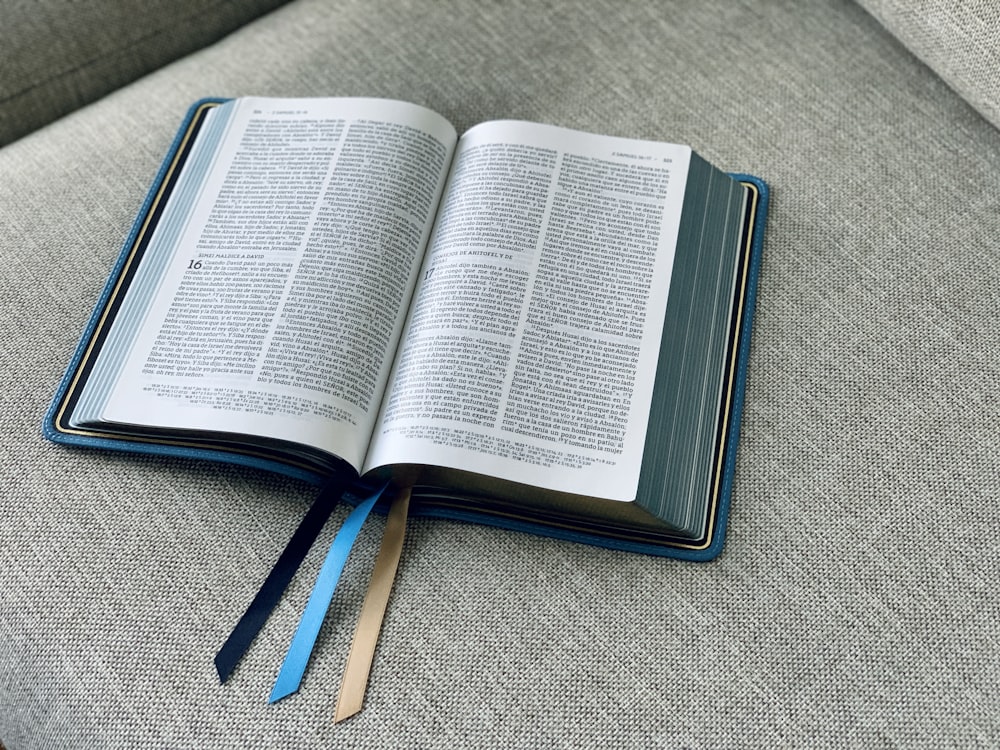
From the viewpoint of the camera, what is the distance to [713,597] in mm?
564

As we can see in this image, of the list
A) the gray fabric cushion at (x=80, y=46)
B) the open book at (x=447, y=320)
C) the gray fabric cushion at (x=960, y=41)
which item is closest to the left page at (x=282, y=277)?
the open book at (x=447, y=320)

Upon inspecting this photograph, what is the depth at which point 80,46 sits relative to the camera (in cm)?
86

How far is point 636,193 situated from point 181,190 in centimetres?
37

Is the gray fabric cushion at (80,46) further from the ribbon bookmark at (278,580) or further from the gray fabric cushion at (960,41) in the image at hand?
the gray fabric cushion at (960,41)

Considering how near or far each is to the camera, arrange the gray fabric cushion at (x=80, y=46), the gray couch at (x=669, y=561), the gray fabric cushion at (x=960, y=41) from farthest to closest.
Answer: the gray fabric cushion at (x=80, y=46) → the gray fabric cushion at (x=960, y=41) → the gray couch at (x=669, y=561)

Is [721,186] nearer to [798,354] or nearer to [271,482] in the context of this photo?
[798,354]

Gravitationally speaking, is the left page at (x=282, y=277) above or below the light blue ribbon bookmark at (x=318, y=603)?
above

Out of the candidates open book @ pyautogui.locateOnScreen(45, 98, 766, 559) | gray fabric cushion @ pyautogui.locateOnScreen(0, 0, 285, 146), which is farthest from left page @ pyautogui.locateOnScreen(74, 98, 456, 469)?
gray fabric cushion @ pyautogui.locateOnScreen(0, 0, 285, 146)

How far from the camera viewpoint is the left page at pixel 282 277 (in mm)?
591

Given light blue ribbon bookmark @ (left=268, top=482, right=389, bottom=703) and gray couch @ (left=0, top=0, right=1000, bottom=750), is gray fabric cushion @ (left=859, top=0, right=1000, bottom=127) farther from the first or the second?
light blue ribbon bookmark @ (left=268, top=482, right=389, bottom=703)

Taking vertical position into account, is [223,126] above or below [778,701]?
above

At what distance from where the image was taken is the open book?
58cm

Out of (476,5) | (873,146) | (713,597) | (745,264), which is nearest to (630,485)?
(713,597)

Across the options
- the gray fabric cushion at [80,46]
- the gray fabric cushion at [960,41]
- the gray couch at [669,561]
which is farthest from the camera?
the gray fabric cushion at [80,46]
